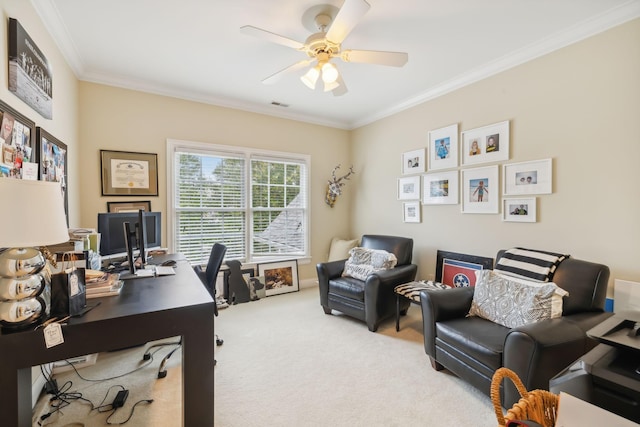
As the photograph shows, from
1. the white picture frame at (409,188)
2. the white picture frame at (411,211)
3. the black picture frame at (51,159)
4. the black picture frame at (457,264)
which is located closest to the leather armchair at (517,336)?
the black picture frame at (457,264)

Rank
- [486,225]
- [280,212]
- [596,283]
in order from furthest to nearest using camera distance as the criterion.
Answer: [280,212] → [486,225] → [596,283]

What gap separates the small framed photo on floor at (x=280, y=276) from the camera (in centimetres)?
426

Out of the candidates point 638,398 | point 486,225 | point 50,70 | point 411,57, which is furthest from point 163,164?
point 638,398

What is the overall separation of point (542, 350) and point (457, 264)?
183 cm

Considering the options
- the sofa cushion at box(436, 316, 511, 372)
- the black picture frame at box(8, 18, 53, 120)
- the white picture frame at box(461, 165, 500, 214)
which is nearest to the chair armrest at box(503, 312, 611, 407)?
the sofa cushion at box(436, 316, 511, 372)

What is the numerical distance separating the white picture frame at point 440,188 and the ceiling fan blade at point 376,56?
5.52 feet

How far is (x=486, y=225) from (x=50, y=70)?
419cm

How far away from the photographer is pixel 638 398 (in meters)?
0.88

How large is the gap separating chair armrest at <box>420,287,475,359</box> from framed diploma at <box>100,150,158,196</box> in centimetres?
330

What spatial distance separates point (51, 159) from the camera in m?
2.27

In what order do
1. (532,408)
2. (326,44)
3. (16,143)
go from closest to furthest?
(532,408) → (16,143) → (326,44)

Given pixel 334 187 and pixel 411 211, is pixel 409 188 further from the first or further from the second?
pixel 334 187

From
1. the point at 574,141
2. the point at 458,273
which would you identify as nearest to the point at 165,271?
the point at 458,273

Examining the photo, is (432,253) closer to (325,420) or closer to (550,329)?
(550,329)
